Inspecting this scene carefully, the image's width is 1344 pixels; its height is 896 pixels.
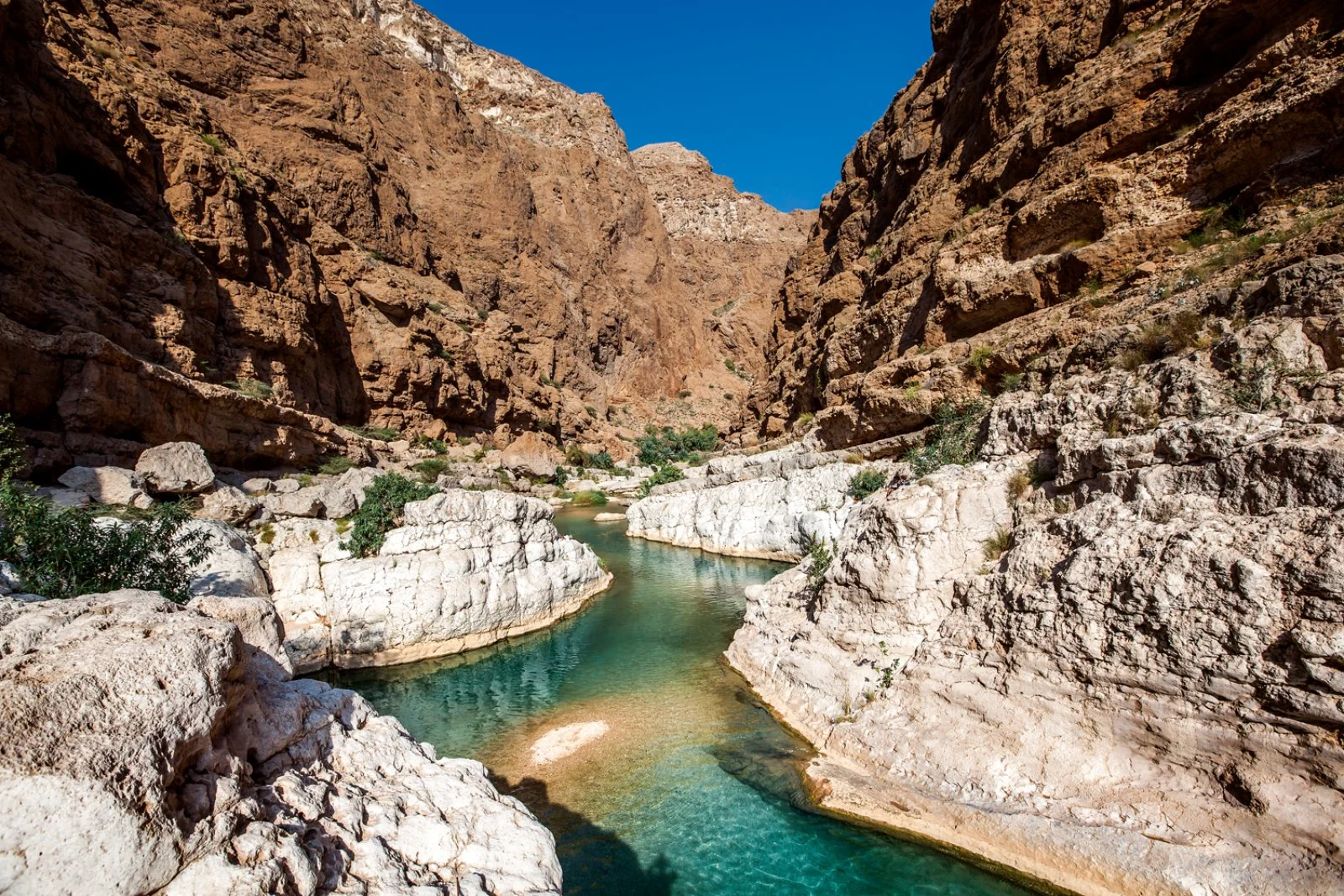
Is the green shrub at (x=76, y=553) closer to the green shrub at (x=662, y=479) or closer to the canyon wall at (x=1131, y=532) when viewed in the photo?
the canyon wall at (x=1131, y=532)

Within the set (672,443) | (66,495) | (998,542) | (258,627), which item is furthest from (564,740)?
(672,443)

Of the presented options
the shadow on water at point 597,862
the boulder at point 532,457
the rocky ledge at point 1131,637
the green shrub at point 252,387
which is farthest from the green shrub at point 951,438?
the boulder at point 532,457

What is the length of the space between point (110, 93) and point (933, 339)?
35.9 m

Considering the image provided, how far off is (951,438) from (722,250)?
88.8 metres

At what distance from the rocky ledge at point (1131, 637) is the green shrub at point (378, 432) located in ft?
117

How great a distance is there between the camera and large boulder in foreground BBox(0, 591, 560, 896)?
274 cm

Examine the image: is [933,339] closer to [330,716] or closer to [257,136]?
[330,716]

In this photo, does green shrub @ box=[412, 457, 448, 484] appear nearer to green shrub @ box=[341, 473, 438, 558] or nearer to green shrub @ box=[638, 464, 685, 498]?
green shrub @ box=[638, 464, 685, 498]

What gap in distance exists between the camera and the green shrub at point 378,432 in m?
37.5

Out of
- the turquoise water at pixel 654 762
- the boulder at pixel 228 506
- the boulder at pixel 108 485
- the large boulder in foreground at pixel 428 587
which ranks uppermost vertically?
the boulder at pixel 108 485

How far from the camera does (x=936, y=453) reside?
1399 centimetres

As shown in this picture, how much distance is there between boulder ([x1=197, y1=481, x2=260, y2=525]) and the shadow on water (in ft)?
43.8

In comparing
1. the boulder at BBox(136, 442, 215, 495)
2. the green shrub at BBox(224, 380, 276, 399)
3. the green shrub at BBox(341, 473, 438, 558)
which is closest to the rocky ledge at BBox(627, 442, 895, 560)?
the green shrub at BBox(341, 473, 438, 558)

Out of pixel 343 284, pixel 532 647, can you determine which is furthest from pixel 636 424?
pixel 532 647
